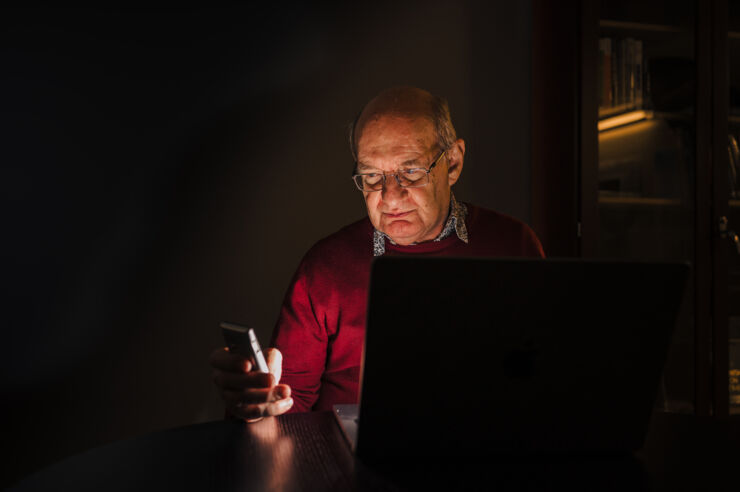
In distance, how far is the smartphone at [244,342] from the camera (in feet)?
2.79

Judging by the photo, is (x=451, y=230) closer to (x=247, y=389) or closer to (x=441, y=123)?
(x=441, y=123)

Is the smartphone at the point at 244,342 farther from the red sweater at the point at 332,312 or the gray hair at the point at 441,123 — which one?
the gray hair at the point at 441,123

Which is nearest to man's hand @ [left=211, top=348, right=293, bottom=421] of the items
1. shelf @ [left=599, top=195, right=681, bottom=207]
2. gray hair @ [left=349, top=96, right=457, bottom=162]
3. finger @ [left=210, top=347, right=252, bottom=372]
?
finger @ [left=210, top=347, right=252, bottom=372]

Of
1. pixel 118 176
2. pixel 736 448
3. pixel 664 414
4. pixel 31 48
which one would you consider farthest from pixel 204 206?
pixel 736 448

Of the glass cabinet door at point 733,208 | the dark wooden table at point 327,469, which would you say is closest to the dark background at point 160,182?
the glass cabinet door at point 733,208

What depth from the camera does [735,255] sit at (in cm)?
199

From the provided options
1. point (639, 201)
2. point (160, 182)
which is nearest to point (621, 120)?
point (639, 201)

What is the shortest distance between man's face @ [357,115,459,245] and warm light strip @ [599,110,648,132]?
2.60 feet

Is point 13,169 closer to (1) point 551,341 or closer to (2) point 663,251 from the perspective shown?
(1) point 551,341

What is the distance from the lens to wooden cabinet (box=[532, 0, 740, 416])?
1.95 meters

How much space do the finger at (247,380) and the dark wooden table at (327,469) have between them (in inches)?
3.4

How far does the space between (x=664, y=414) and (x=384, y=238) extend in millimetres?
799

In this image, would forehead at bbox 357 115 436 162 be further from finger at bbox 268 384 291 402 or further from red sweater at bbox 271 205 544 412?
finger at bbox 268 384 291 402

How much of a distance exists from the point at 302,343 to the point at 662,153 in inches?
59.3
